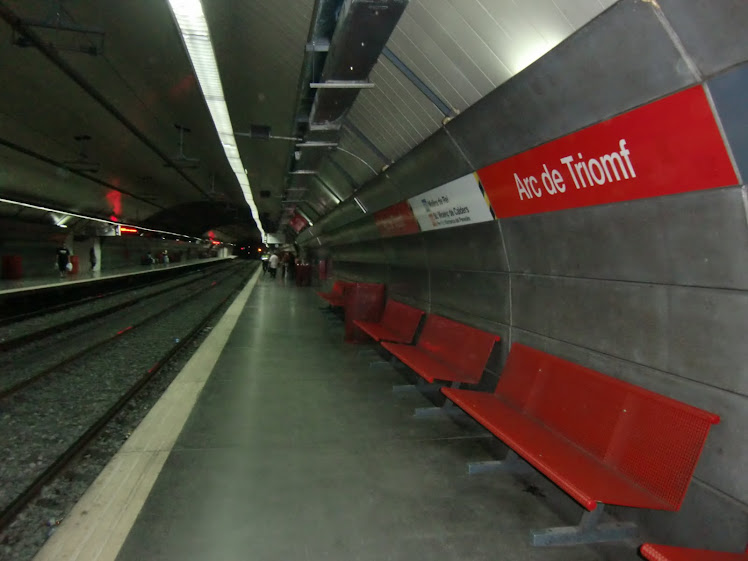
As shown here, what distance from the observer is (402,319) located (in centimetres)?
749

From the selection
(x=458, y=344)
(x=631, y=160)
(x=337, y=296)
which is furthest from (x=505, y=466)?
(x=337, y=296)

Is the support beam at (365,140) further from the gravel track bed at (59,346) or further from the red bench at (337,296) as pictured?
the gravel track bed at (59,346)

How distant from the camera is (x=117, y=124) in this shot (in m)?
13.3

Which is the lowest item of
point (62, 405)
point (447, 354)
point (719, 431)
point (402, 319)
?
point (62, 405)

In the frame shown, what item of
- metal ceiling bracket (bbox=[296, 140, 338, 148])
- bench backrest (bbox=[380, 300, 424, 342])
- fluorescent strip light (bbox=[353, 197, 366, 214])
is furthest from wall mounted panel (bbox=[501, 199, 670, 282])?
fluorescent strip light (bbox=[353, 197, 366, 214])

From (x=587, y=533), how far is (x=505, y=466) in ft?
3.04

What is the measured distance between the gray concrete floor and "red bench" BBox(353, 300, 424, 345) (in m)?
1.44

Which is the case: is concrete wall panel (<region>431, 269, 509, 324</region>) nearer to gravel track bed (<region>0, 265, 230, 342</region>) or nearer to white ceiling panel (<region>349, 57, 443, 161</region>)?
white ceiling panel (<region>349, 57, 443, 161</region>)

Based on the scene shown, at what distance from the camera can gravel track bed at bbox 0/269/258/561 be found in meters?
2.81

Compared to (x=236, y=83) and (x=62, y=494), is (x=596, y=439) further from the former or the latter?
(x=236, y=83)

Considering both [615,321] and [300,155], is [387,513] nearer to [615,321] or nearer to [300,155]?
[615,321]

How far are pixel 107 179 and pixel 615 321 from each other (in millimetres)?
21784

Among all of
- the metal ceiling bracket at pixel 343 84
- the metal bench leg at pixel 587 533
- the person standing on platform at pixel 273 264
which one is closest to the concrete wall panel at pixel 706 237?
the metal bench leg at pixel 587 533

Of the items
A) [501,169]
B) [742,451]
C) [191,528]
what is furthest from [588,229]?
[191,528]
